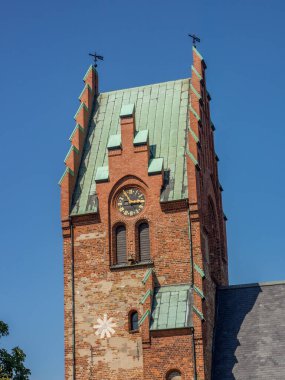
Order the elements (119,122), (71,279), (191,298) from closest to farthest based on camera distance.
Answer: (191,298), (71,279), (119,122)

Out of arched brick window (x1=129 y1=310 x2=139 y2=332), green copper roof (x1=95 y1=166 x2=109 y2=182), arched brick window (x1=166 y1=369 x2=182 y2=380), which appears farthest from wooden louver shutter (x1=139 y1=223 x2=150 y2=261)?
arched brick window (x1=166 y1=369 x2=182 y2=380)

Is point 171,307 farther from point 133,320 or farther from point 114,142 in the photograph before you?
point 114,142

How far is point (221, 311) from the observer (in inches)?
2045

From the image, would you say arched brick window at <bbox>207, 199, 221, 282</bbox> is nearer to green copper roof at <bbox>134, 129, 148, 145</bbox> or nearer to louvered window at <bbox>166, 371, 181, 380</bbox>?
green copper roof at <bbox>134, 129, 148, 145</bbox>

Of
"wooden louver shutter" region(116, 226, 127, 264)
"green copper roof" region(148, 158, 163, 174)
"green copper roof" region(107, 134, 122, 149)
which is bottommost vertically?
"wooden louver shutter" region(116, 226, 127, 264)

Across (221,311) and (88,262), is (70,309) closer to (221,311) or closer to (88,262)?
(88,262)

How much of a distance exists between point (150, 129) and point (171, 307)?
1194 cm

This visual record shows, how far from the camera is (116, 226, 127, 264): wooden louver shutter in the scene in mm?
51000

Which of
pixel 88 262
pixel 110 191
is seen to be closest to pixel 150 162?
pixel 110 191

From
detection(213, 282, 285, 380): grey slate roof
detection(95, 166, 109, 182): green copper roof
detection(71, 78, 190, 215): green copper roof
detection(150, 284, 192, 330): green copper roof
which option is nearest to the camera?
detection(150, 284, 192, 330): green copper roof

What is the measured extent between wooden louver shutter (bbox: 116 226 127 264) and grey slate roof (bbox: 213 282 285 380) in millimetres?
6117

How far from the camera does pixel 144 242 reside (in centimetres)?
5100

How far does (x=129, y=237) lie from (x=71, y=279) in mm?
3869

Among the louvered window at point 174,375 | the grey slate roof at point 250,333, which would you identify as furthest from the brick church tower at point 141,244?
the grey slate roof at point 250,333
